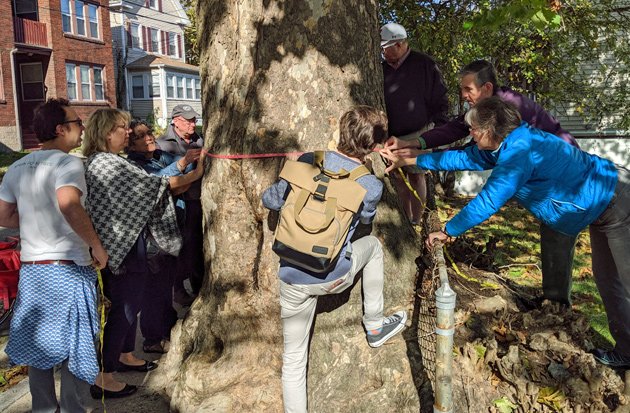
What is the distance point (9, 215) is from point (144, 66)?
34593 mm

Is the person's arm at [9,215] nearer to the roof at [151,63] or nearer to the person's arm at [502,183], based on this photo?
the person's arm at [502,183]

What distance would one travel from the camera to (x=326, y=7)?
12.6ft

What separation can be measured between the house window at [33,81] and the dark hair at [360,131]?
93.8 ft

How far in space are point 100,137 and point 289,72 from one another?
1.34 meters

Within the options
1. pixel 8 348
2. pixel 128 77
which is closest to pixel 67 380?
pixel 8 348

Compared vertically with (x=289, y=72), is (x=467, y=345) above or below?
below

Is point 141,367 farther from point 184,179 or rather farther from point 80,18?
point 80,18

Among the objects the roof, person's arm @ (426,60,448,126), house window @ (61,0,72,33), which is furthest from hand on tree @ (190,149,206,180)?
the roof

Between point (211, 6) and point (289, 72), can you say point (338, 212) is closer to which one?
point (289, 72)

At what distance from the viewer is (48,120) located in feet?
11.7

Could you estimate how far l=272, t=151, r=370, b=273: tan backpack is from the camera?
10.3ft

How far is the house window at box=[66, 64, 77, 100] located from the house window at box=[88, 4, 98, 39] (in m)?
2.61

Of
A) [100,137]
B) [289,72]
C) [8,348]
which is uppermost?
[289,72]

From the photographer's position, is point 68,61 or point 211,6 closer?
point 211,6
